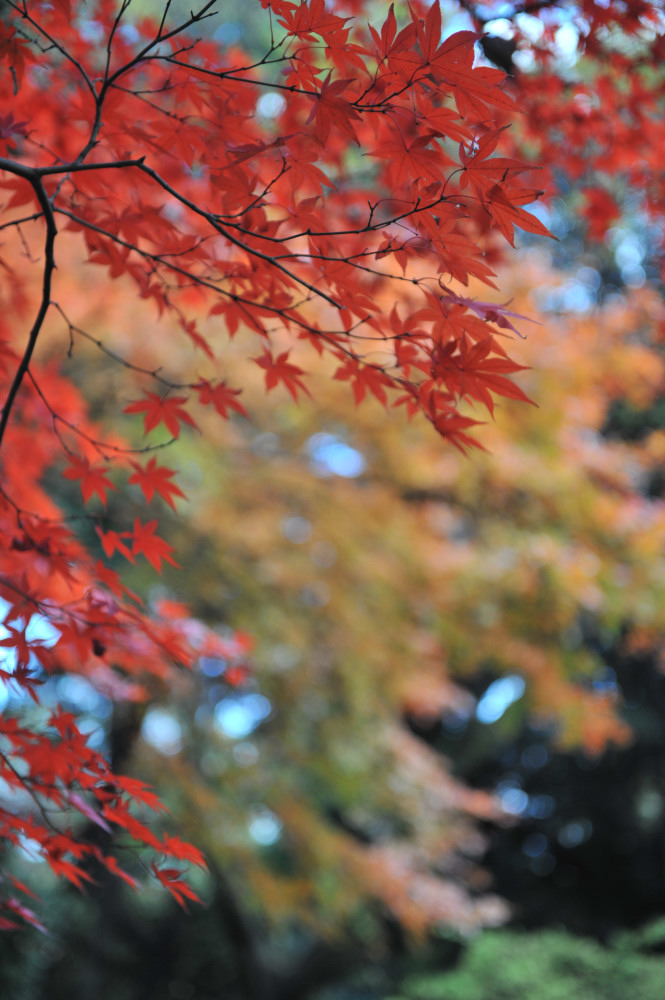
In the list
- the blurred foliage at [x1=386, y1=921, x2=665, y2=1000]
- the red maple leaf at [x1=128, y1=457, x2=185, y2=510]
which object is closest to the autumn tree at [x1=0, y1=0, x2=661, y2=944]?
the red maple leaf at [x1=128, y1=457, x2=185, y2=510]

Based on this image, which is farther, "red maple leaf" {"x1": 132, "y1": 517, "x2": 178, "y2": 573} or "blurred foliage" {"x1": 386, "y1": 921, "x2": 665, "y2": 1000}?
"blurred foliage" {"x1": 386, "y1": 921, "x2": 665, "y2": 1000}

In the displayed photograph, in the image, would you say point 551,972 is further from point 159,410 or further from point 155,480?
point 159,410

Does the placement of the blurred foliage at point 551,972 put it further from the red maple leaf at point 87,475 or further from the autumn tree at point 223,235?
the red maple leaf at point 87,475

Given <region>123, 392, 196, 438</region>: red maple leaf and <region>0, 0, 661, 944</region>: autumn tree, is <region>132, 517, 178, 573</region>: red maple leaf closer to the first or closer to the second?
<region>0, 0, 661, 944</region>: autumn tree

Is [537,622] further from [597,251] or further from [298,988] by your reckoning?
[597,251]

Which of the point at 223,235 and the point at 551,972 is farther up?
the point at 551,972

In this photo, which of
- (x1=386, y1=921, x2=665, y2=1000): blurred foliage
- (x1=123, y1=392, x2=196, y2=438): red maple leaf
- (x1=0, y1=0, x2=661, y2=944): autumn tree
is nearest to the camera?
(x1=0, y1=0, x2=661, y2=944): autumn tree

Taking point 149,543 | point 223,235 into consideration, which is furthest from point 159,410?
point 223,235

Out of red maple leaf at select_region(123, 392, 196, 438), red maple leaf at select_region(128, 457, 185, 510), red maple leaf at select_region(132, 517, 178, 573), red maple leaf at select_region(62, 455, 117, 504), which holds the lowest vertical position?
red maple leaf at select_region(132, 517, 178, 573)

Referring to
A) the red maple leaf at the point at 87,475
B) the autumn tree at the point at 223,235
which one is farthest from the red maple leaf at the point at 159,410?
the red maple leaf at the point at 87,475

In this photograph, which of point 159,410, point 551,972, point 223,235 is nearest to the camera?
point 223,235

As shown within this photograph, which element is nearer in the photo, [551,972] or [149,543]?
[149,543]

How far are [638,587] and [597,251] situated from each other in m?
5.26

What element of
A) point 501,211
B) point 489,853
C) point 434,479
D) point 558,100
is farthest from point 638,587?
point 489,853
